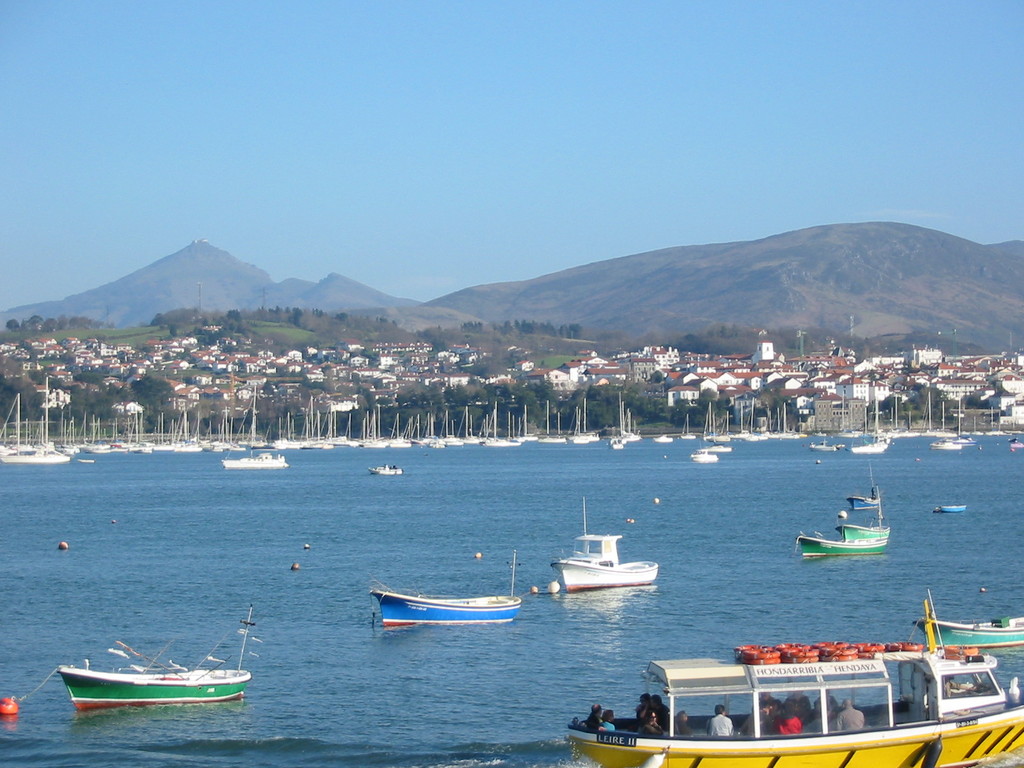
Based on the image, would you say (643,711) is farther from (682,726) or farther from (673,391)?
(673,391)

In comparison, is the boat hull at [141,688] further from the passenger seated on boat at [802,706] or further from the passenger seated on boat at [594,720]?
the passenger seated on boat at [802,706]

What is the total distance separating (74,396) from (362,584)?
403 feet

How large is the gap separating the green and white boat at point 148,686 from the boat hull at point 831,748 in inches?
274

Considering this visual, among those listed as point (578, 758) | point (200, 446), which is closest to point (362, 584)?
point (578, 758)

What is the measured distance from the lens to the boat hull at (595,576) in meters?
29.9

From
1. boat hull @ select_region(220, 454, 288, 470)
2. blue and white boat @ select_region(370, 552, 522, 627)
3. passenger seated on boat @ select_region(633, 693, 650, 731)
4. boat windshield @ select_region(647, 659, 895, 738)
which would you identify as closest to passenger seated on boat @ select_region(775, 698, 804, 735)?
boat windshield @ select_region(647, 659, 895, 738)

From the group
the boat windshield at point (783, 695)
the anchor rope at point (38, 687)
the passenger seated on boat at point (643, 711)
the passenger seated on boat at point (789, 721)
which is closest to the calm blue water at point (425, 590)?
the anchor rope at point (38, 687)

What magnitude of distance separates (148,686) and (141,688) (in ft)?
0.33

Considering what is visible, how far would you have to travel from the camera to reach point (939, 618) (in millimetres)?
25562

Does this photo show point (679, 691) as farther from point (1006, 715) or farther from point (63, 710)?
point (63, 710)

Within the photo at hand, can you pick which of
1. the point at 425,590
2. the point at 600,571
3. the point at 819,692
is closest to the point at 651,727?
the point at 819,692

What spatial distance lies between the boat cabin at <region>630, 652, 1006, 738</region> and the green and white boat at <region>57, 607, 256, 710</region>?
7.07 meters

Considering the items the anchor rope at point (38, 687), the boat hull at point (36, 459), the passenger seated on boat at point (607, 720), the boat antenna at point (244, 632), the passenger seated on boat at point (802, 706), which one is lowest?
the boat hull at point (36, 459)

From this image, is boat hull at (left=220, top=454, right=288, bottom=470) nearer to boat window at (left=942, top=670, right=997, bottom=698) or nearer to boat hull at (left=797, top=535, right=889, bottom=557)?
boat hull at (left=797, top=535, right=889, bottom=557)
